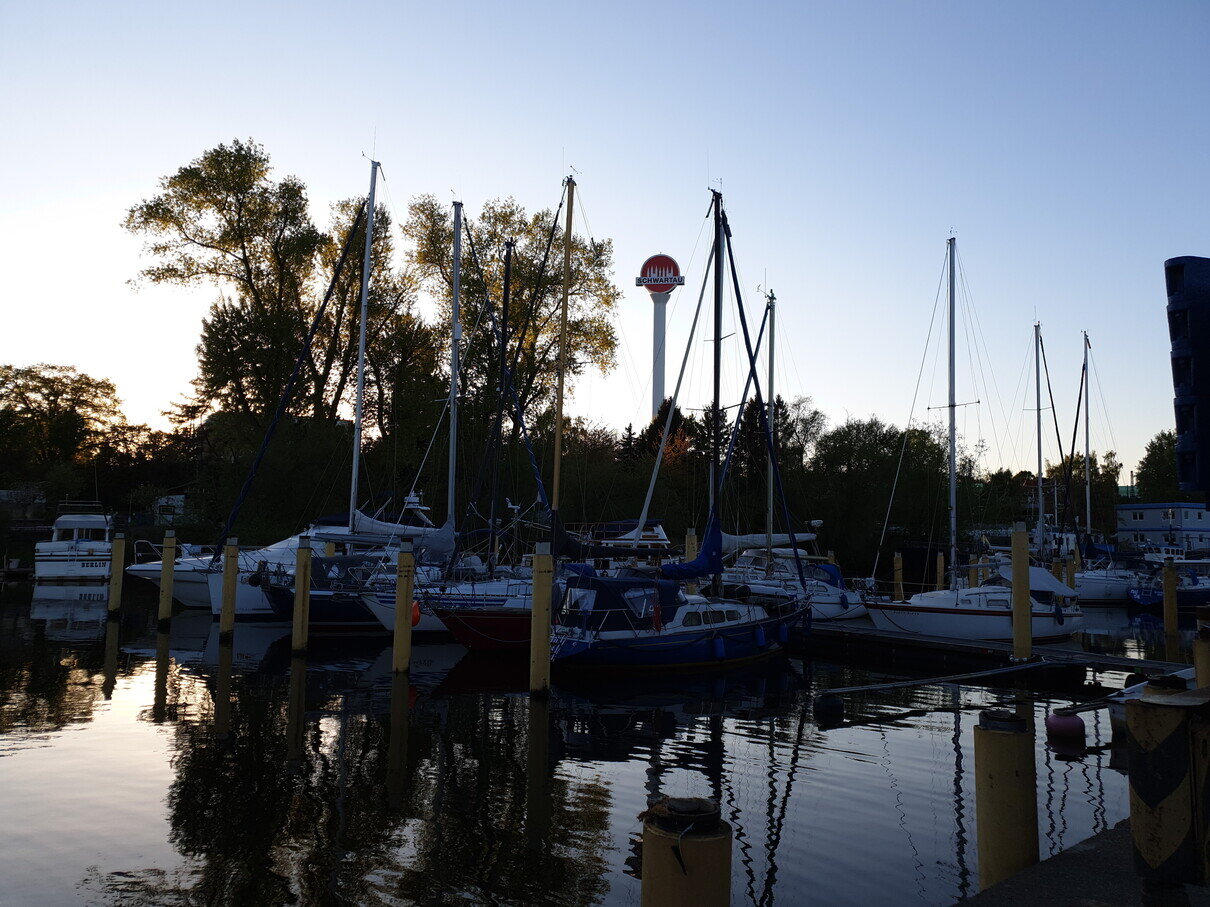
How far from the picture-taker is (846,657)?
25.2 metres

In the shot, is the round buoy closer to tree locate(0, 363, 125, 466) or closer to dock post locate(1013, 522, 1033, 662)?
dock post locate(1013, 522, 1033, 662)

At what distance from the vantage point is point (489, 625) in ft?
76.0

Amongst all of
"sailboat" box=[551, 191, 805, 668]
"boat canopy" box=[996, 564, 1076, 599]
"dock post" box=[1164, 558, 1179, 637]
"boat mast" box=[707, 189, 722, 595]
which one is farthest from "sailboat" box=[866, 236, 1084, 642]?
"boat mast" box=[707, 189, 722, 595]

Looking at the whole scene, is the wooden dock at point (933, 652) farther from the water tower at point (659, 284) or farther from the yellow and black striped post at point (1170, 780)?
the water tower at point (659, 284)

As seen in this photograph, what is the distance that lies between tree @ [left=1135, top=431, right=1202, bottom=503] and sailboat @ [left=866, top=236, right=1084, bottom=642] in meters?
78.7

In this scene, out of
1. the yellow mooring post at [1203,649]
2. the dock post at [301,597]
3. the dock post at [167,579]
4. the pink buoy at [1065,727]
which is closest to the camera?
the yellow mooring post at [1203,649]

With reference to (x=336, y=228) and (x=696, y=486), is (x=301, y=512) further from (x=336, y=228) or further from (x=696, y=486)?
(x=696, y=486)

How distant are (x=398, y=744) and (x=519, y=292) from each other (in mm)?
29065

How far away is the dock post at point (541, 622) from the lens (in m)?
16.9

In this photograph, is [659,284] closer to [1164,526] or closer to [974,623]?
[1164,526]

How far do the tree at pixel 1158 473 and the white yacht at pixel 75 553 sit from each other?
9515 cm

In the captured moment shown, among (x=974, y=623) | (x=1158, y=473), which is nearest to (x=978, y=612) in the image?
(x=974, y=623)

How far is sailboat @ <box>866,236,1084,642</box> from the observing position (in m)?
25.2

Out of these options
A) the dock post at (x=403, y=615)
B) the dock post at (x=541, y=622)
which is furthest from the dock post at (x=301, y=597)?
the dock post at (x=541, y=622)
